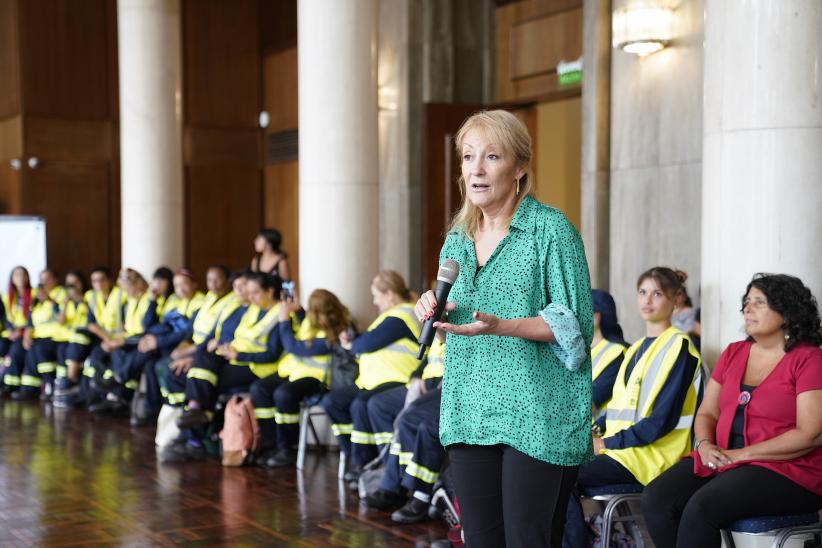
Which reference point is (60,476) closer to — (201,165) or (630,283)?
(630,283)

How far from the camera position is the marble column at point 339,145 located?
7.43 metres

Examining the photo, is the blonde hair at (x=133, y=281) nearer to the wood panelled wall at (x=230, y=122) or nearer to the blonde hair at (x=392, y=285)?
the blonde hair at (x=392, y=285)

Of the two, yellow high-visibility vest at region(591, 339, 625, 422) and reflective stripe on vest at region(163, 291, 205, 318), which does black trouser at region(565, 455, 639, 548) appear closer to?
yellow high-visibility vest at region(591, 339, 625, 422)

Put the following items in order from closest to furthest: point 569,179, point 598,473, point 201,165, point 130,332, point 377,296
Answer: point 598,473, point 377,296, point 130,332, point 569,179, point 201,165

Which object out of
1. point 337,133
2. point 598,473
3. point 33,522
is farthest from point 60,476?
point 598,473

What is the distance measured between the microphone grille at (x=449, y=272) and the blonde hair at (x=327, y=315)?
4.43 metres

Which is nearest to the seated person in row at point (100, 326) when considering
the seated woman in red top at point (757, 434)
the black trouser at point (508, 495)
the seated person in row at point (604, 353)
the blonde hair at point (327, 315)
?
the blonde hair at point (327, 315)

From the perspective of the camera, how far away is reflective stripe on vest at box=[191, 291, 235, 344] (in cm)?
802

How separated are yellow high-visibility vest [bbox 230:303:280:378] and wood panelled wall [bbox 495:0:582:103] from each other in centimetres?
353

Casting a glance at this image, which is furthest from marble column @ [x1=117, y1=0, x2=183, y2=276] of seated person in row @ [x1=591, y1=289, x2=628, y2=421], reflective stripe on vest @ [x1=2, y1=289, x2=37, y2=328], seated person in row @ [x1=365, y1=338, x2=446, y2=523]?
seated person in row @ [x1=591, y1=289, x2=628, y2=421]

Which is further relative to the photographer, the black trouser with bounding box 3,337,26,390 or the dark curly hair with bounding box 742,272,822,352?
the black trouser with bounding box 3,337,26,390

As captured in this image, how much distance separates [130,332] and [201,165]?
5087mm

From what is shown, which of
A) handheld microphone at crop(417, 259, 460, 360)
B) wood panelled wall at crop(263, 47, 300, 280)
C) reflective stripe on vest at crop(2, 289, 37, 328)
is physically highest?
wood panelled wall at crop(263, 47, 300, 280)

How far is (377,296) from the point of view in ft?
20.7
